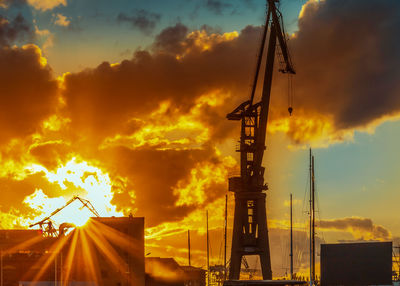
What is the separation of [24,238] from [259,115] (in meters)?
31.8

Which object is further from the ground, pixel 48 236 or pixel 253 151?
pixel 253 151

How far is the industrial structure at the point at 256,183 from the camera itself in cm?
9000

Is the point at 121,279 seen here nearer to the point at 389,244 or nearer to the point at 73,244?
the point at 73,244

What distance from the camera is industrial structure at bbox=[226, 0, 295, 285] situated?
295 feet

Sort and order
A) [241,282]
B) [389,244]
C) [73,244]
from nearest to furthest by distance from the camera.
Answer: [241,282]
[389,244]
[73,244]

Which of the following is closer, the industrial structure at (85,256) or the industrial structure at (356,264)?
the industrial structure at (356,264)

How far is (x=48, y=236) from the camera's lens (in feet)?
329

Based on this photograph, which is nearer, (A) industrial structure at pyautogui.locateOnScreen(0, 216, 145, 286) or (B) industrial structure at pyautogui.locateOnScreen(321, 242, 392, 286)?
(B) industrial structure at pyautogui.locateOnScreen(321, 242, 392, 286)

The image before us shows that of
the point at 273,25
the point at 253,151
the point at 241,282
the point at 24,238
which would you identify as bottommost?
the point at 241,282

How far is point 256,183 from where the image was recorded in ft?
299

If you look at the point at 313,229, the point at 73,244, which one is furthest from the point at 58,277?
the point at 313,229

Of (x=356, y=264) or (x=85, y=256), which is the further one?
(x=85, y=256)

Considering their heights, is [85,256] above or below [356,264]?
above

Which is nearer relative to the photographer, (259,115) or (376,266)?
(376,266)
